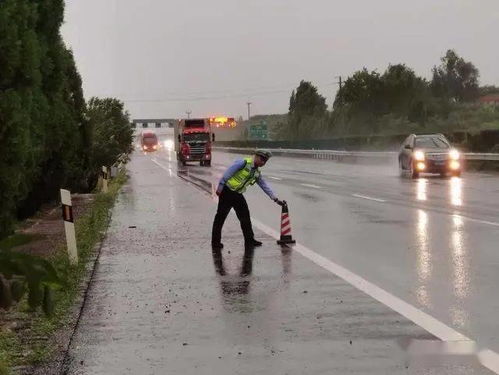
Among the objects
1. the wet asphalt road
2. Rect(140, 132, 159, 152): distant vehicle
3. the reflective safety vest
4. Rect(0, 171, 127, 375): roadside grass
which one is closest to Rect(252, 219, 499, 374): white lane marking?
the wet asphalt road

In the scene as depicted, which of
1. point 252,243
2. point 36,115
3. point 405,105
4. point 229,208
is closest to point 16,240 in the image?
point 229,208

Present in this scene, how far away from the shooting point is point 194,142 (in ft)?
178

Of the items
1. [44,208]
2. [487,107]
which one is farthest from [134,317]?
[487,107]

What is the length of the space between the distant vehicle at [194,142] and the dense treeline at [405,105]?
60.2 ft

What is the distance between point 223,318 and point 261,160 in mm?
4881

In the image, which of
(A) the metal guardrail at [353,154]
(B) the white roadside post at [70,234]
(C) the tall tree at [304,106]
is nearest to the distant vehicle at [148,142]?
(C) the tall tree at [304,106]

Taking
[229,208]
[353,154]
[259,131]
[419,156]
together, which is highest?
[259,131]

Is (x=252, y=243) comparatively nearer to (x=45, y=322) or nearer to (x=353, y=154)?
(x=45, y=322)

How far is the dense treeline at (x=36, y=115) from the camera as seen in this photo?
9.77 metres

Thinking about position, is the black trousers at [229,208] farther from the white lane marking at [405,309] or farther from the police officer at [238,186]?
the white lane marking at [405,309]

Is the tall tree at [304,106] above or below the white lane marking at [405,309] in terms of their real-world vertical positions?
above

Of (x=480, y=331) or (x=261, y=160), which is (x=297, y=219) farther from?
(x=480, y=331)

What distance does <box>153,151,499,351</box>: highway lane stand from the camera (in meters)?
7.46

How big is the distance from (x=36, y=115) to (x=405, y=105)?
220 ft
